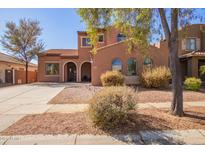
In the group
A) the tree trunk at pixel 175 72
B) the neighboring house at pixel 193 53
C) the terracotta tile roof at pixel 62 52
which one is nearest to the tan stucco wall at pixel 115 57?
the neighboring house at pixel 193 53

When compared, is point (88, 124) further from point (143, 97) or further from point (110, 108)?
point (143, 97)

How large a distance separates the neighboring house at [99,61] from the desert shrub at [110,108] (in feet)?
32.5

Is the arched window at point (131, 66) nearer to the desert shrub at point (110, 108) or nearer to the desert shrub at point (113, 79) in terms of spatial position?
the desert shrub at point (113, 79)

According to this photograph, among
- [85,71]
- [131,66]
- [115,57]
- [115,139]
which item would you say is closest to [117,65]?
[115,57]

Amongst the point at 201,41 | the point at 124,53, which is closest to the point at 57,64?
the point at 124,53

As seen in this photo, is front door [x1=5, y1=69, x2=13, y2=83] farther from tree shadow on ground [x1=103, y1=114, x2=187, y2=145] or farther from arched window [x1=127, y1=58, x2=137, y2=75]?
tree shadow on ground [x1=103, y1=114, x2=187, y2=145]

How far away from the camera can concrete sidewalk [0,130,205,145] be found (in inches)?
209

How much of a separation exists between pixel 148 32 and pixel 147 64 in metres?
11.9

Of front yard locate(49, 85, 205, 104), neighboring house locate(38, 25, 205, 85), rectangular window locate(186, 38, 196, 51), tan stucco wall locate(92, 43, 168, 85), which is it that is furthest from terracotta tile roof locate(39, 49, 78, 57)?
front yard locate(49, 85, 205, 104)

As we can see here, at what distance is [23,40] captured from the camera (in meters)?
29.3

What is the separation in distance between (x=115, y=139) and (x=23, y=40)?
27.3 metres
